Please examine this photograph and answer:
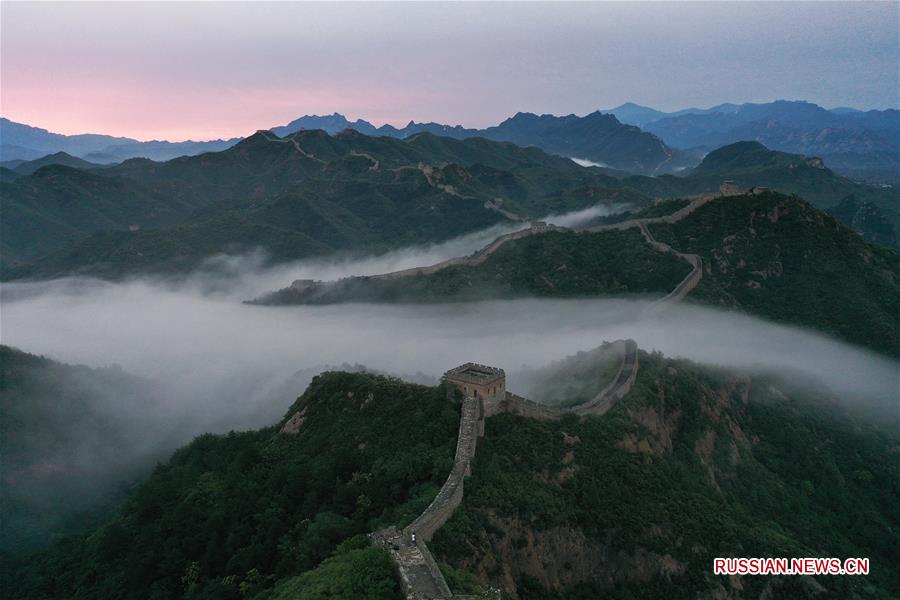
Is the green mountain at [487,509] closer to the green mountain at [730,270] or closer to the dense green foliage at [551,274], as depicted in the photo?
the green mountain at [730,270]

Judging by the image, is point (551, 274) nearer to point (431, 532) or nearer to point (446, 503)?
point (446, 503)

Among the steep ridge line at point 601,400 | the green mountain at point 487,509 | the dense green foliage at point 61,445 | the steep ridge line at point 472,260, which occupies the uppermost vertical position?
the steep ridge line at point 472,260

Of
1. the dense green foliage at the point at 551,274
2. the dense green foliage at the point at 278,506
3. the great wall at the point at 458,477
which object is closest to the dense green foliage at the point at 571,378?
the great wall at the point at 458,477

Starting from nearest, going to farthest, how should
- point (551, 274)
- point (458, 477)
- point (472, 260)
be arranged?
point (458, 477) → point (551, 274) → point (472, 260)

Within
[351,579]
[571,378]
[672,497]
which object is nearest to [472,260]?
[571,378]

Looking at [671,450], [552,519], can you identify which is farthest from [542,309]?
[552,519]

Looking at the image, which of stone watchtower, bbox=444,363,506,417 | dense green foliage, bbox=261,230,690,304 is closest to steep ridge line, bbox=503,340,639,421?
stone watchtower, bbox=444,363,506,417

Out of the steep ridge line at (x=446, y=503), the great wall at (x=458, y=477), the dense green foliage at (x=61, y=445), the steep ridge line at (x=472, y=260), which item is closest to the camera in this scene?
the steep ridge line at (x=446, y=503)
